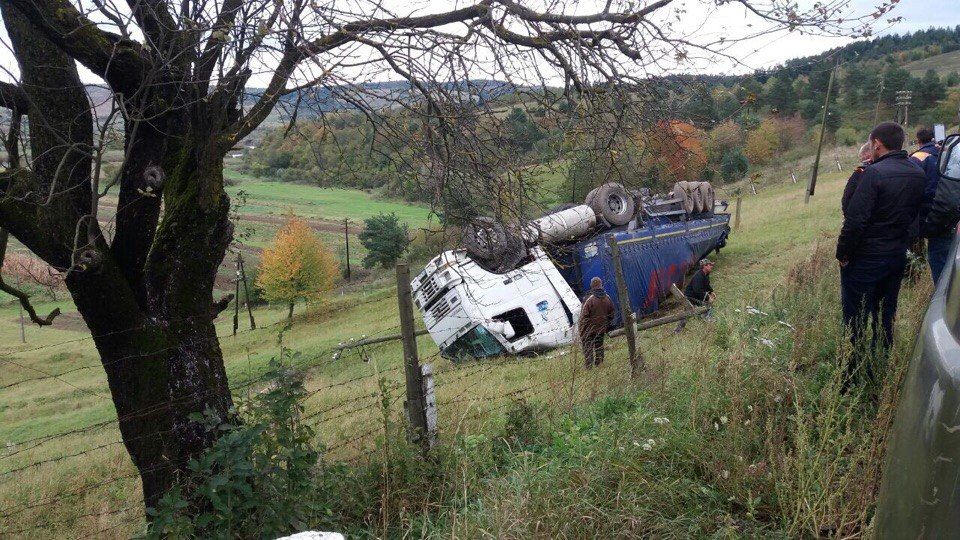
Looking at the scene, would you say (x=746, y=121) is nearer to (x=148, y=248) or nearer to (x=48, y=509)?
(x=148, y=248)

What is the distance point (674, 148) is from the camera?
5281mm

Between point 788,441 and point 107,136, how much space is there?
4.09 meters

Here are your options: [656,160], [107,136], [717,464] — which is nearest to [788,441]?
[717,464]

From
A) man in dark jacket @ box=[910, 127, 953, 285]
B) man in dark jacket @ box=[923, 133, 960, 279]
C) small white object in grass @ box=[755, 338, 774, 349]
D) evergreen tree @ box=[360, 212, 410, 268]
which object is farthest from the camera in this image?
evergreen tree @ box=[360, 212, 410, 268]

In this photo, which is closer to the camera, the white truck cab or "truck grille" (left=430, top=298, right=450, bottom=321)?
the white truck cab

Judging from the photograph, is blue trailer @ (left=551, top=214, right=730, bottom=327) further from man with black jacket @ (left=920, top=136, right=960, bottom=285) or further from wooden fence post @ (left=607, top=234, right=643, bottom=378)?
man with black jacket @ (left=920, top=136, right=960, bottom=285)

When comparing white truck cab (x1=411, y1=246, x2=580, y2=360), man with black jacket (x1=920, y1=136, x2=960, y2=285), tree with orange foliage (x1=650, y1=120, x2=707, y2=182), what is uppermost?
tree with orange foliage (x1=650, y1=120, x2=707, y2=182)

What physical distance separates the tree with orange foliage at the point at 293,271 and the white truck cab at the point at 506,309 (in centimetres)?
3184

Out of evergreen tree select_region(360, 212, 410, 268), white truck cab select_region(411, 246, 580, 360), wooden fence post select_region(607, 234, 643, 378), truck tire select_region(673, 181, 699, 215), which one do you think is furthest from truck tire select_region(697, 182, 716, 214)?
evergreen tree select_region(360, 212, 410, 268)

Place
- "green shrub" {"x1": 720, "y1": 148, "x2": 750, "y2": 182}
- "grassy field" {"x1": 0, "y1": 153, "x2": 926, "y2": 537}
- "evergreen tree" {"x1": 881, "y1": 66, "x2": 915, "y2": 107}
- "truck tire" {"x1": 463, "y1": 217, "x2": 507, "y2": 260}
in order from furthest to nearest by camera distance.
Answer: "evergreen tree" {"x1": 881, "y1": 66, "x2": 915, "y2": 107}
"green shrub" {"x1": 720, "y1": 148, "x2": 750, "y2": 182}
"truck tire" {"x1": 463, "y1": 217, "x2": 507, "y2": 260}
"grassy field" {"x1": 0, "y1": 153, "x2": 926, "y2": 537}

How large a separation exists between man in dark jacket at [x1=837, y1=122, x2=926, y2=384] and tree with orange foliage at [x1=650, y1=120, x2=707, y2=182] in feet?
3.74

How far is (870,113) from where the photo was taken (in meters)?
71.1

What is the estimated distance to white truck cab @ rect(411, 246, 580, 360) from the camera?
1427 centimetres

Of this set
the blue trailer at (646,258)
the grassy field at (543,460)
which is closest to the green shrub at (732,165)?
the blue trailer at (646,258)
